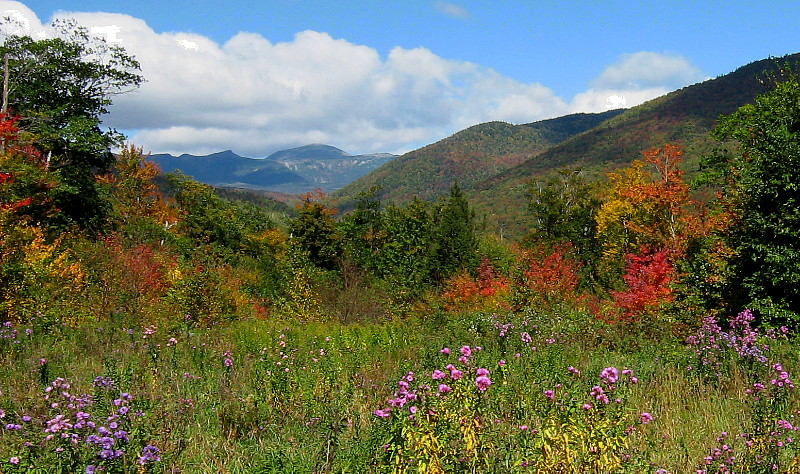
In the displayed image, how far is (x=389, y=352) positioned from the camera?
7664 mm

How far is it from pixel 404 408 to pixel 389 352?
15.8 ft

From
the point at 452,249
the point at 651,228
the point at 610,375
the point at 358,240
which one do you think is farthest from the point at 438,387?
the point at 358,240

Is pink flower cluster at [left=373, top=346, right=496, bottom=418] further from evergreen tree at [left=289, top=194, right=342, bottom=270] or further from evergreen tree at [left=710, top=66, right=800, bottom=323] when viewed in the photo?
evergreen tree at [left=289, top=194, right=342, bottom=270]

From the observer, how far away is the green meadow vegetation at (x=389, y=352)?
9.65 ft

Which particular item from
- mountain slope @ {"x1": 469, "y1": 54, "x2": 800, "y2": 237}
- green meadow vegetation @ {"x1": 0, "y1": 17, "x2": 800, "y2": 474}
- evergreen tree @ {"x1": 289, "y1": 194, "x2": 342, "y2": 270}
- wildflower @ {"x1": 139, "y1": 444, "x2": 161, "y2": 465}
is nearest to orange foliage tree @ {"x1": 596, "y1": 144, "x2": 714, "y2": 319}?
green meadow vegetation @ {"x1": 0, "y1": 17, "x2": 800, "y2": 474}

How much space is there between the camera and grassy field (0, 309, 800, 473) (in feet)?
9.33

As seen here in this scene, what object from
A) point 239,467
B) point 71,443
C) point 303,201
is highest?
point 303,201

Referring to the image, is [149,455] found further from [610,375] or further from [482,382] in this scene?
[610,375]

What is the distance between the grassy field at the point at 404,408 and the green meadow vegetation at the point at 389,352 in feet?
0.07

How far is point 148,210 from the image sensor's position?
37969mm

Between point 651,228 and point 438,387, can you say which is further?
point 651,228

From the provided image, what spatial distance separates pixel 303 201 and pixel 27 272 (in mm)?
28798

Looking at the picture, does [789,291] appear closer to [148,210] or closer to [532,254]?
[532,254]

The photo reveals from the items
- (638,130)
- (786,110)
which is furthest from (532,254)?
(638,130)
